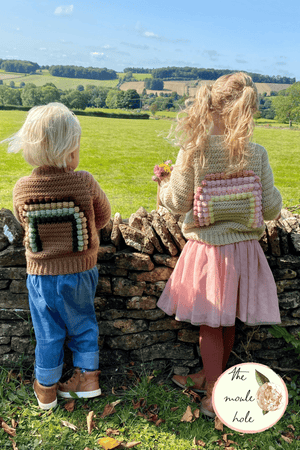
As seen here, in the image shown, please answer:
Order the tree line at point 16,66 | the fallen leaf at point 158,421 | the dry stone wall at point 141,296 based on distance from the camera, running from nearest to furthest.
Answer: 1. the fallen leaf at point 158,421
2. the dry stone wall at point 141,296
3. the tree line at point 16,66

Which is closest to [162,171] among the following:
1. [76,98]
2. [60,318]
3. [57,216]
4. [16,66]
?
[57,216]

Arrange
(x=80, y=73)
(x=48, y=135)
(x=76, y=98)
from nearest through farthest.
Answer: (x=48, y=135) → (x=76, y=98) → (x=80, y=73)

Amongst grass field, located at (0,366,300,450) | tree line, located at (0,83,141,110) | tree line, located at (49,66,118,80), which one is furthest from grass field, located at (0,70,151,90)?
grass field, located at (0,366,300,450)

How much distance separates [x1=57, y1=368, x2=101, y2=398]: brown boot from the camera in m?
2.59

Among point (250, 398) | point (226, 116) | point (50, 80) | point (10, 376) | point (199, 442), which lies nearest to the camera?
point (250, 398)

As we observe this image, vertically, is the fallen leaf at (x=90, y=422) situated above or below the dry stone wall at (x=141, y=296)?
below

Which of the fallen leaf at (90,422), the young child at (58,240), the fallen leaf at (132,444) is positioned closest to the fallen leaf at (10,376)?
the young child at (58,240)

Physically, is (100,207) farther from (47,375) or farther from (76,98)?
(76,98)

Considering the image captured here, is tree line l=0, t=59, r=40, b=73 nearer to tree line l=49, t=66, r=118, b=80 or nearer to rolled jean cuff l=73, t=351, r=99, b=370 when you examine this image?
tree line l=49, t=66, r=118, b=80

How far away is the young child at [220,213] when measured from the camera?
2248 mm

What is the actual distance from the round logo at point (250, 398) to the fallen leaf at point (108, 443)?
29.1 inches

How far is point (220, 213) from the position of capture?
2395 millimetres

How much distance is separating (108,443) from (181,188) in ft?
5.42

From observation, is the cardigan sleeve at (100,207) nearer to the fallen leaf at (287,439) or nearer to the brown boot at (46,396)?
the brown boot at (46,396)
